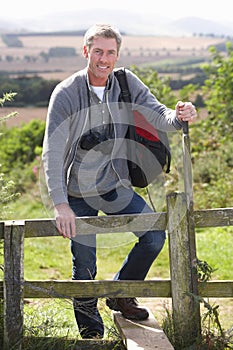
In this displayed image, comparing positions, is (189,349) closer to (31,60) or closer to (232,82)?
(232,82)

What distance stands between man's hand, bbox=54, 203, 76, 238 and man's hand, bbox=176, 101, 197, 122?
0.92 meters

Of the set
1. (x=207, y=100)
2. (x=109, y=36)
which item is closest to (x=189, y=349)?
(x=109, y=36)

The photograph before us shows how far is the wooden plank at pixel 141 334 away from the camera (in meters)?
4.04

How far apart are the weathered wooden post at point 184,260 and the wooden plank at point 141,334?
0.54 feet

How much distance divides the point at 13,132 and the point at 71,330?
14176 mm

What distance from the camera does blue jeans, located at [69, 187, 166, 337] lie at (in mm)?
4355

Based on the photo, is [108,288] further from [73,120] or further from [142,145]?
[73,120]

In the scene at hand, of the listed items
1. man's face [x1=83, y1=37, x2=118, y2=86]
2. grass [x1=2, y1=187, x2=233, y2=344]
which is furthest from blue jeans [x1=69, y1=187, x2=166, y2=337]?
grass [x1=2, y1=187, x2=233, y2=344]

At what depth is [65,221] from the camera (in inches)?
159

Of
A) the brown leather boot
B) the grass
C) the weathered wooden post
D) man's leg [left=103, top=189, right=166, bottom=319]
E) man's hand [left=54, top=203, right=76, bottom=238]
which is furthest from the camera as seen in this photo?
the grass

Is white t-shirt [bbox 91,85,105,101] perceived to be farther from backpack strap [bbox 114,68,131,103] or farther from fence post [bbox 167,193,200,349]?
fence post [bbox 167,193,200,349]

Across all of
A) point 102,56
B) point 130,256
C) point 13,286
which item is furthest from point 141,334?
point 102,56

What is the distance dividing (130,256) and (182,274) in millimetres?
417

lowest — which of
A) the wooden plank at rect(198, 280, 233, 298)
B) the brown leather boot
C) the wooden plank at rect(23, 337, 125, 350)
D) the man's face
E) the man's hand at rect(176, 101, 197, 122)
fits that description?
the wooden plank at rect(23, 337, 125, 350)
